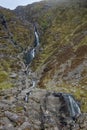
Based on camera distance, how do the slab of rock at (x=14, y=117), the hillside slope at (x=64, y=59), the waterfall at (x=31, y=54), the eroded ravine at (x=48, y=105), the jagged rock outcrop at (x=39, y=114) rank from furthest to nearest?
the waterfall at (x=31, y=54) → the hillside slope at (x=64, y=59) → the eroded ravine at (x=48, y=105) → the jagged rock outcrop at (x=39, y=114) → the slab of rock at (x=14, y=117)

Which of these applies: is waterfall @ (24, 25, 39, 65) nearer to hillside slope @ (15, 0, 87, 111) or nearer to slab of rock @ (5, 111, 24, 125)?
hillside slope @ (15, 0, 87, 111)

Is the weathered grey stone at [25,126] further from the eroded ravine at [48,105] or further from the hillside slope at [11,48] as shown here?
the hillside slope at [11,48]

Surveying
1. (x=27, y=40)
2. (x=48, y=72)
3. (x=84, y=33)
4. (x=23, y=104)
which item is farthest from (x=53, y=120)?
(x=27, y=40)

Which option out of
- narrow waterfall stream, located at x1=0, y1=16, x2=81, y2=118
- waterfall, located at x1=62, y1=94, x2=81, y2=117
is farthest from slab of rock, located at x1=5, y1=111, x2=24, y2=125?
waterfall, located at x1=62, y1=94, x2=81, y2=117

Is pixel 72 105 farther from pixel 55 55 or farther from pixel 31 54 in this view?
pixel 31 54

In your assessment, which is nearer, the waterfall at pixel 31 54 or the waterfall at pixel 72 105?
the waterfall at pixel 72 105

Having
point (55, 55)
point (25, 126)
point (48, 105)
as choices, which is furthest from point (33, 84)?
point (25, 126)

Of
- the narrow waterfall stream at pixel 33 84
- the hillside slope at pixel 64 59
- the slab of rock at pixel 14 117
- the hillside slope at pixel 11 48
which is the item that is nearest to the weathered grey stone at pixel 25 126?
the slab of rock at pixel 14 117

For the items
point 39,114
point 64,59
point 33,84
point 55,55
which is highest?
point 55,55

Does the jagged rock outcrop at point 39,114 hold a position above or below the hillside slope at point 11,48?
below

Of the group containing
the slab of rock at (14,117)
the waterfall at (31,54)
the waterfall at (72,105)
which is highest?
the waterfall at (31,54)

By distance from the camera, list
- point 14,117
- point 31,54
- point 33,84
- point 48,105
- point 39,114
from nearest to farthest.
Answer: point 14,117, point 39,114, point 48,105, point 33,84, point 31,54
